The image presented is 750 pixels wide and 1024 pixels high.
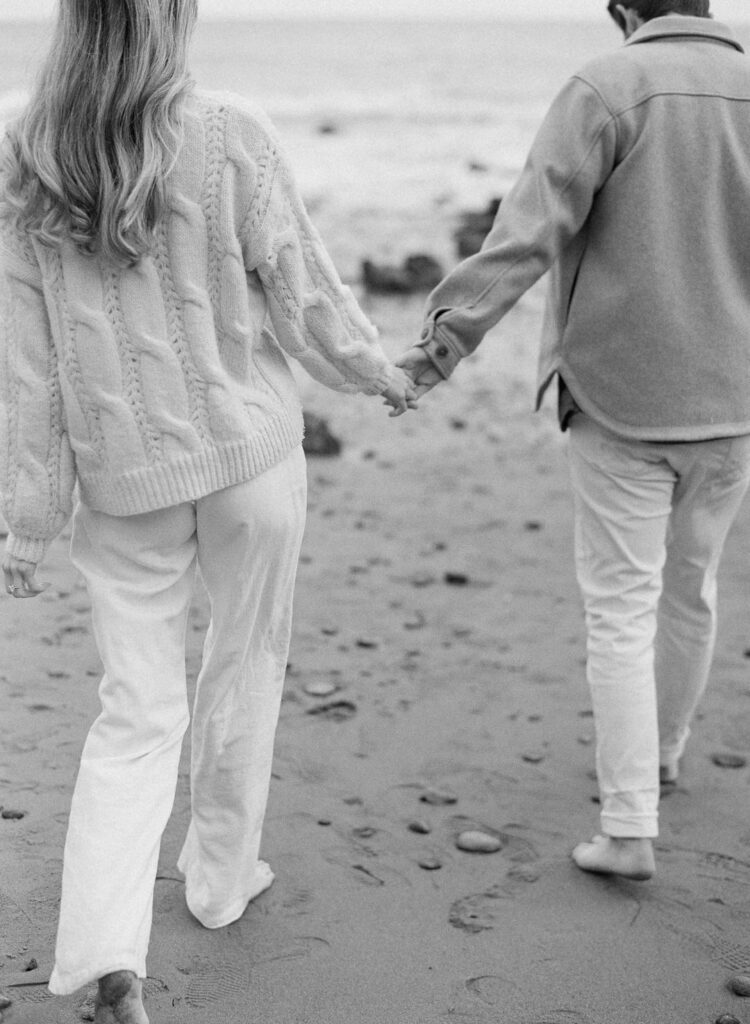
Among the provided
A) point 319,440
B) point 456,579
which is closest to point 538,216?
point 456,579

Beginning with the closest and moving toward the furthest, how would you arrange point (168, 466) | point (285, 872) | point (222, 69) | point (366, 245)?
point (168, 466) < point (285, 872) < point (366, 245) < point (222, 69)

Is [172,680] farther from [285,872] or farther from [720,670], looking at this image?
[720,670]

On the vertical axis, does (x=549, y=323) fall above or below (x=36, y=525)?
above

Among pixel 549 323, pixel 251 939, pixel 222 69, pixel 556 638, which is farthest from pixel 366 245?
pixel 222 69

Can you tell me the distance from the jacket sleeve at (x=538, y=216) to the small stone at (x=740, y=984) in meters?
1.63

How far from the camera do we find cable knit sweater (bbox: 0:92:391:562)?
7.29 feet

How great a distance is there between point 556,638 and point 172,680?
2.29m

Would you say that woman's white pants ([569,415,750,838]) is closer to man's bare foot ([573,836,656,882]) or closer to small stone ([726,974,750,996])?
man's bare foot ([573,836,656,882])

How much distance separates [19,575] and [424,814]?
141 centimetres

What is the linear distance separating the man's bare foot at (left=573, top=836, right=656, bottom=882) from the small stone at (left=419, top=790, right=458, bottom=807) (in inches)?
17.7

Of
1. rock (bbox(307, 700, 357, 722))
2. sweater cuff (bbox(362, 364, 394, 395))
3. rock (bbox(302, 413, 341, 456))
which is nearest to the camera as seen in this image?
sweater cuff (bbox(362, 364, 394, 395))

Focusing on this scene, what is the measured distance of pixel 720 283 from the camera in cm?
288

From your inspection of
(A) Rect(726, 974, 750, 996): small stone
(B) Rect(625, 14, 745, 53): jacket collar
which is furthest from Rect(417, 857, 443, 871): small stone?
(B) Rect(625, 14, 745, 53): jacket collar

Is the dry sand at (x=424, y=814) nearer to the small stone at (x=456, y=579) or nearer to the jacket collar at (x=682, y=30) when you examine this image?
the small stone at (x=456, y=579)
